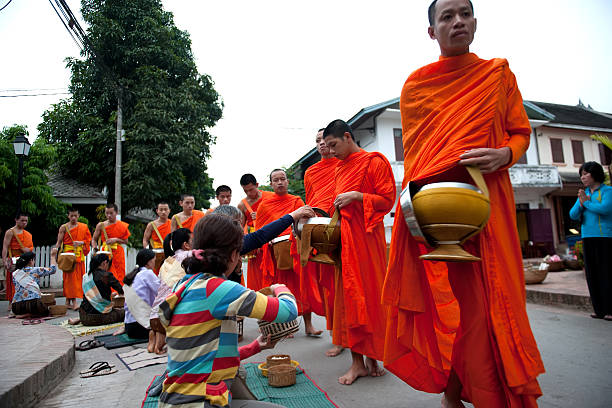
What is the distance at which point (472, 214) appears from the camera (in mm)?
1669

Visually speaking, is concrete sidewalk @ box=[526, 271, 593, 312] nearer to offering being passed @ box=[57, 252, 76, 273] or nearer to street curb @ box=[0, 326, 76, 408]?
street curb @ box=[0, 326, 76, 408]

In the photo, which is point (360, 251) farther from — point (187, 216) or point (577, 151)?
point (577, 151)

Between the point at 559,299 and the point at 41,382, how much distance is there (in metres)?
6.56

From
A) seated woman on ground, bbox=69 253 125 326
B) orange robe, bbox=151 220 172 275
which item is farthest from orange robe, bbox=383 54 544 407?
orange robe, bbox=151 220 172 275

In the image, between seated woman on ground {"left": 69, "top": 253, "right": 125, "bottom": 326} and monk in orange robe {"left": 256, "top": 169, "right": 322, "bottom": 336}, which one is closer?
monk in orange robe {"left": 256, "top": 169, "right": 322, "bottom": 336}

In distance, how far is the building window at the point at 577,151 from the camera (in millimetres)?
21516

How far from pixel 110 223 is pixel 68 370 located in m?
5.30

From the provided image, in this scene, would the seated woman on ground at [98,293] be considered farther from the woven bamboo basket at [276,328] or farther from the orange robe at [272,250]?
the woven bamboo basket at [276,328]

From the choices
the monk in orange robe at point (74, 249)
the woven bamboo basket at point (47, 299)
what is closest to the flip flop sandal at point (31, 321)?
the woven bamboo basket at point (47, 299)

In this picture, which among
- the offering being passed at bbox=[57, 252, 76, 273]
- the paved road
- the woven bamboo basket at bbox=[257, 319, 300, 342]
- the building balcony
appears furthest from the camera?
the building balcony

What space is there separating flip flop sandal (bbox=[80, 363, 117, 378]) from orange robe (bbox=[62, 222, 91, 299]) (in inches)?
220

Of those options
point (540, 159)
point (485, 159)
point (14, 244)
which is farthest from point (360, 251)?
point (540, 159)

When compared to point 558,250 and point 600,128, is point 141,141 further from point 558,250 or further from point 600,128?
point 600,128

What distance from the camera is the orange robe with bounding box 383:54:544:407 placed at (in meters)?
1.72
